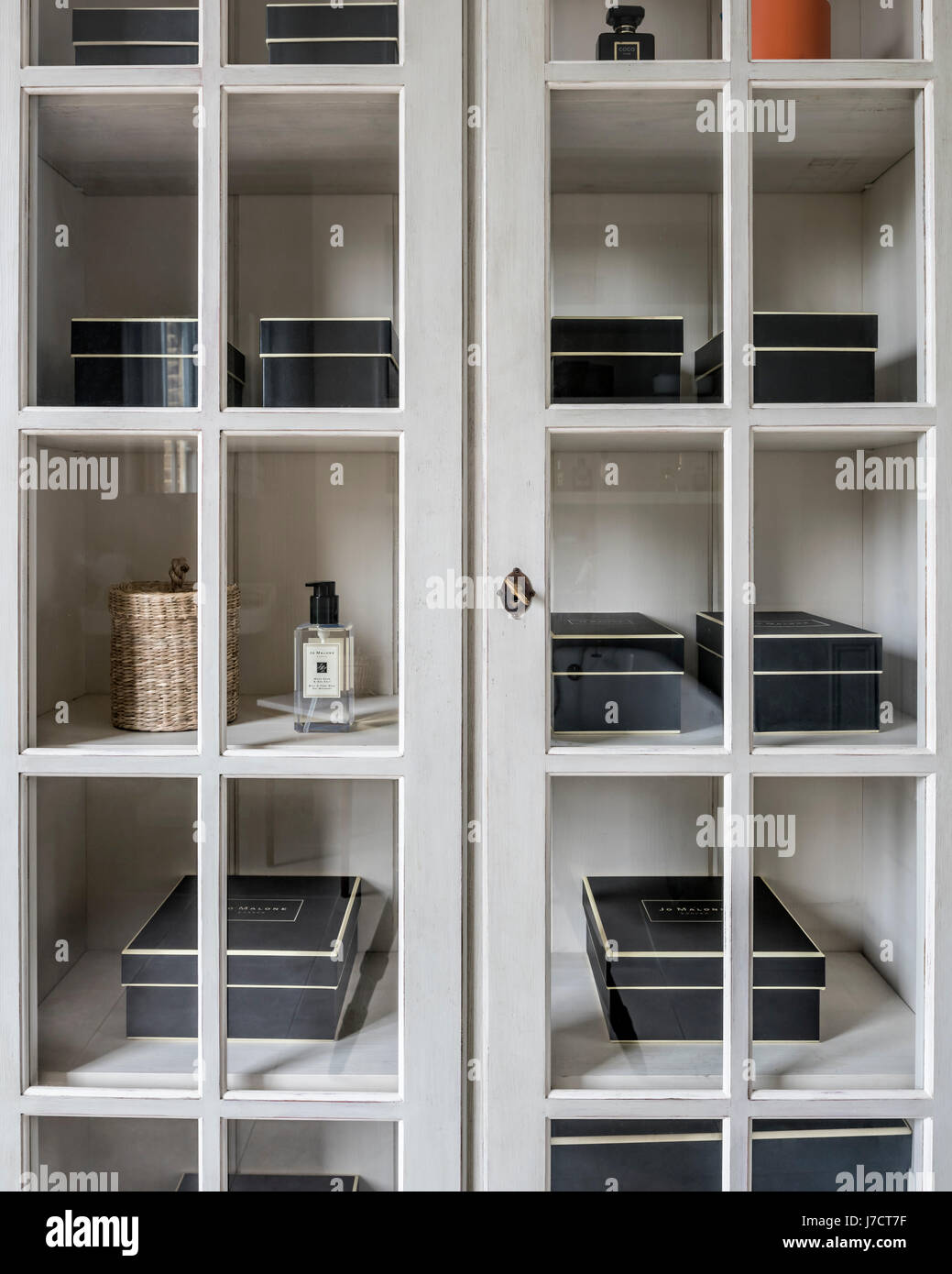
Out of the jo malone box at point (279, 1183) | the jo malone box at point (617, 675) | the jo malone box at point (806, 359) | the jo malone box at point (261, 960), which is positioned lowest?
the jo malone box at point (279, 1183)

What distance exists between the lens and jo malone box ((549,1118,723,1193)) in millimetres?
1017

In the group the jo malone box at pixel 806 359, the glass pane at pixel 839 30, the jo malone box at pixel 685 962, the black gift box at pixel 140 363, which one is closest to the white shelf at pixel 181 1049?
the jo malone box at pixel 685 962

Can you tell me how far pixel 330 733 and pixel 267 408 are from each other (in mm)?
352

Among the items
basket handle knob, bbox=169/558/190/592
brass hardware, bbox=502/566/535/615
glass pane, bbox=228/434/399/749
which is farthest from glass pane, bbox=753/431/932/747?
basket handle knob, bbox=169/558/190/592

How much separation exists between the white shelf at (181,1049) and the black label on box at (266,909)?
95 mm

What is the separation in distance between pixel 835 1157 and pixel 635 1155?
0.72ft

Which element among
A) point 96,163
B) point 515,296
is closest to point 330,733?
point 515,296

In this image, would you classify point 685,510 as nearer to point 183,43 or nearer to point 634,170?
point 634,170

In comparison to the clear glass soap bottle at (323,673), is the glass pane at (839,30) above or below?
above

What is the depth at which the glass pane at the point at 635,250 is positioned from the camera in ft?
3.26

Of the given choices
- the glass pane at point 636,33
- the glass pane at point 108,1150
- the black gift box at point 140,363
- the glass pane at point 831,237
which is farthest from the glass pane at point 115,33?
the glass pane at point 108,1150

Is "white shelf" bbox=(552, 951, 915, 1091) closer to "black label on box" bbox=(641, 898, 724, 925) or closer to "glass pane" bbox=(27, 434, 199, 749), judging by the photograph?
"black label on box" bbox=(641, 898, 724, 925)

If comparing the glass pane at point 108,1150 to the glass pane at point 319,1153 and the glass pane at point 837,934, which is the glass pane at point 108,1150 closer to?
the glass pane at point 319,1153

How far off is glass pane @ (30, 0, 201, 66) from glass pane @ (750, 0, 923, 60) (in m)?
0.61
